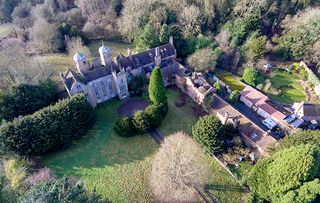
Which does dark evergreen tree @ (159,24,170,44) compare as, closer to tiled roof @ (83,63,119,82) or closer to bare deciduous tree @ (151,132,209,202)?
tiled roof @ (83,63,119,82)

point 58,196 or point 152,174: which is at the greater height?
point 58,196

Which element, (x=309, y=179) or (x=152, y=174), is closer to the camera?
(x=309, y=179)

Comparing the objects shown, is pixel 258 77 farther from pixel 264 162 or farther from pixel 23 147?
pixel 23 147

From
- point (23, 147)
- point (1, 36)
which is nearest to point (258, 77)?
point (23, 147)

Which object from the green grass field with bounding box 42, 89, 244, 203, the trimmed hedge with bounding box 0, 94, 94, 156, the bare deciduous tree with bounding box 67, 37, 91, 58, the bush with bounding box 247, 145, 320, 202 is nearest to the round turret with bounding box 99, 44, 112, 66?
the trimmed hedge with bounding box 0, 94, 94, 156

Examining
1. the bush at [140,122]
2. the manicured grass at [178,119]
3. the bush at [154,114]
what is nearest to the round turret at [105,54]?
the bush at [154,114]

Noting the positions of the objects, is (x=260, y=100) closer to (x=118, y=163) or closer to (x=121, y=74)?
(x=121, y=74)

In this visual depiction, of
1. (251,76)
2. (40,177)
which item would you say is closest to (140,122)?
(40,177)
